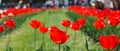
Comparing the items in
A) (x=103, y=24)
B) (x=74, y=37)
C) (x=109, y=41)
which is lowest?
(x=74, y=37)

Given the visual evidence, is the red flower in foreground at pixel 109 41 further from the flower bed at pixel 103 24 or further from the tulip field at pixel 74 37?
the flower bed at pixel 103 24

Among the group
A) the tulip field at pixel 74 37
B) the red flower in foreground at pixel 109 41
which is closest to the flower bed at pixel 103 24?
the tulip field at pixel 74 37

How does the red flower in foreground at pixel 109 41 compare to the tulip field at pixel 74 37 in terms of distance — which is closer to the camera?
the red flower in foreground at pixel 109 41

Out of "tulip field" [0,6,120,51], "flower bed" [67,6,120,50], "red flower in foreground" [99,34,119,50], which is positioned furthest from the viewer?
"flower bed" [67,6,120,50]

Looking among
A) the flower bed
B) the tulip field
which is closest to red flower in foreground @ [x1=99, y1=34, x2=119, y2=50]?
the tulip field

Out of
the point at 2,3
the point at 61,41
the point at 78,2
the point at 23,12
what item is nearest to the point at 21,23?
the point at 23,12

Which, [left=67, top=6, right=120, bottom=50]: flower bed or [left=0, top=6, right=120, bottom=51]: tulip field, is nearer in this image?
[left=0, top=6, right=120, bottom=51]: tulip field

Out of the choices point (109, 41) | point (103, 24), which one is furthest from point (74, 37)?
point (109, 41)

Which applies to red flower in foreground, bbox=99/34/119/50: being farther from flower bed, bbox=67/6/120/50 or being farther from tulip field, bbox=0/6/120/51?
flower bed, bbox=67/6/120/50

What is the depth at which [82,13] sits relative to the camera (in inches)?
523

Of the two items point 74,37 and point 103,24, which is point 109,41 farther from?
point 74,37

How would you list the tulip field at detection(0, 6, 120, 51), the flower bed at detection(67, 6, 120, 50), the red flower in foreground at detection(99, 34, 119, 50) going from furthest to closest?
the flower bed at detection(67, 6, 120, 50) → the tulip field at detection(0, 6, 120, 51) → the red flower in foreground at detection(99, 34, 119, 50)

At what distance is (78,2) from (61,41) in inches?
1475

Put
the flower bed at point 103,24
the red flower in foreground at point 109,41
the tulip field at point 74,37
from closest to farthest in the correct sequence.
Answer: the red flower in foreground at point 109,41 < the tulip field at point 74,37 < the flower bed at point 103,24
